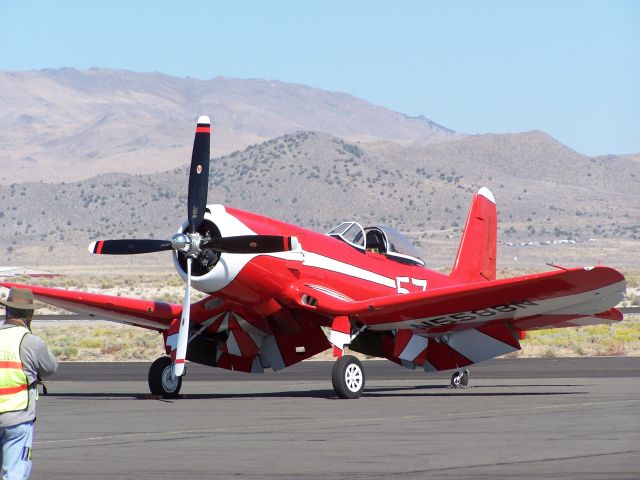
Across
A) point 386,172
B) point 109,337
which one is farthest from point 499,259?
point 109,337

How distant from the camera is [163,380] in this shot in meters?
20.4

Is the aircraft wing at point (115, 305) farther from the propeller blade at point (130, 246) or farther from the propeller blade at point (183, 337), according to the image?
the propeller blade at point (183, 337)

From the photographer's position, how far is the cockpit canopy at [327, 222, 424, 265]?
21656 mm

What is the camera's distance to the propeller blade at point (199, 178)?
1912 cm

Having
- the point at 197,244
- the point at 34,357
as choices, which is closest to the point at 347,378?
the point at 197,244

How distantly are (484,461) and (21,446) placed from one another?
4.45 metres

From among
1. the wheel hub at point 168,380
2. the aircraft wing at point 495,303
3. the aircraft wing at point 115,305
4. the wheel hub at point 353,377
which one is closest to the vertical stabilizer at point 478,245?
the aircraft wing at point 495,303

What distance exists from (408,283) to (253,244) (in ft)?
14.6

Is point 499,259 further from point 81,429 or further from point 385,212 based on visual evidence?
point 81,429

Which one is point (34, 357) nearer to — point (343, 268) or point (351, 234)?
point (343, 268)

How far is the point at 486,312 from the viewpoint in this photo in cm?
2048

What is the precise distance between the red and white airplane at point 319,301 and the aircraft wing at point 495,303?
22 millimetres

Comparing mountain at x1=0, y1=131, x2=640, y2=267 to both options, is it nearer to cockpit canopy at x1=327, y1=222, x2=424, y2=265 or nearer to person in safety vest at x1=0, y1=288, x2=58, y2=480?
cockpit canopy at x1=327, y1=222, x2=424, y2=265

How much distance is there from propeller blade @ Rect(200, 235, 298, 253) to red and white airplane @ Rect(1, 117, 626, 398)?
15 mm
